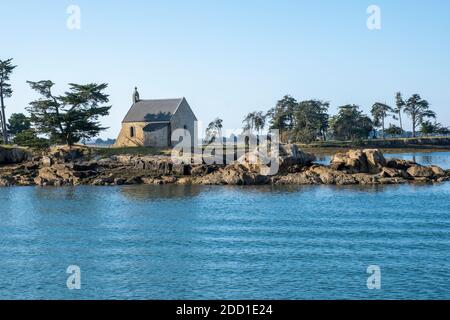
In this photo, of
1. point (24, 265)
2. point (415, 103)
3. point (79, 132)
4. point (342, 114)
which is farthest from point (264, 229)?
point (415, 103)

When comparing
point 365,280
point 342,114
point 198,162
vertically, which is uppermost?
point 342,114

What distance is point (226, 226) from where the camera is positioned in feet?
141

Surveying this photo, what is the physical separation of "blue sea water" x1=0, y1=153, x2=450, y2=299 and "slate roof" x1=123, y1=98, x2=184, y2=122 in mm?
35893

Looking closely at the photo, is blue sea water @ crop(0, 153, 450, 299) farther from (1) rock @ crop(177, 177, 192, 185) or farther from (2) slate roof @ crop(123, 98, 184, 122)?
(2) slate roof @ crop(123, 98, 184, 122)

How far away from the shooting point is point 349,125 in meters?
139

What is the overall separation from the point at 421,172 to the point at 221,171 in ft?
85.1

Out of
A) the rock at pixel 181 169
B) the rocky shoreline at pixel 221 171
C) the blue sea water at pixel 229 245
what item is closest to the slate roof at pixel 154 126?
the rocky shoreline at pixel 221 171

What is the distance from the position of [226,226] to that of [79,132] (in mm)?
53874

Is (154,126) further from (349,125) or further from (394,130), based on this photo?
(394,130)

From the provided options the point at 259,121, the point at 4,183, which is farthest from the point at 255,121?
the point at 4,183

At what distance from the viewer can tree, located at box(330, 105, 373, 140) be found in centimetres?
13775

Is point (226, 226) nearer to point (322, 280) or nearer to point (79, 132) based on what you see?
point (322, 280)
